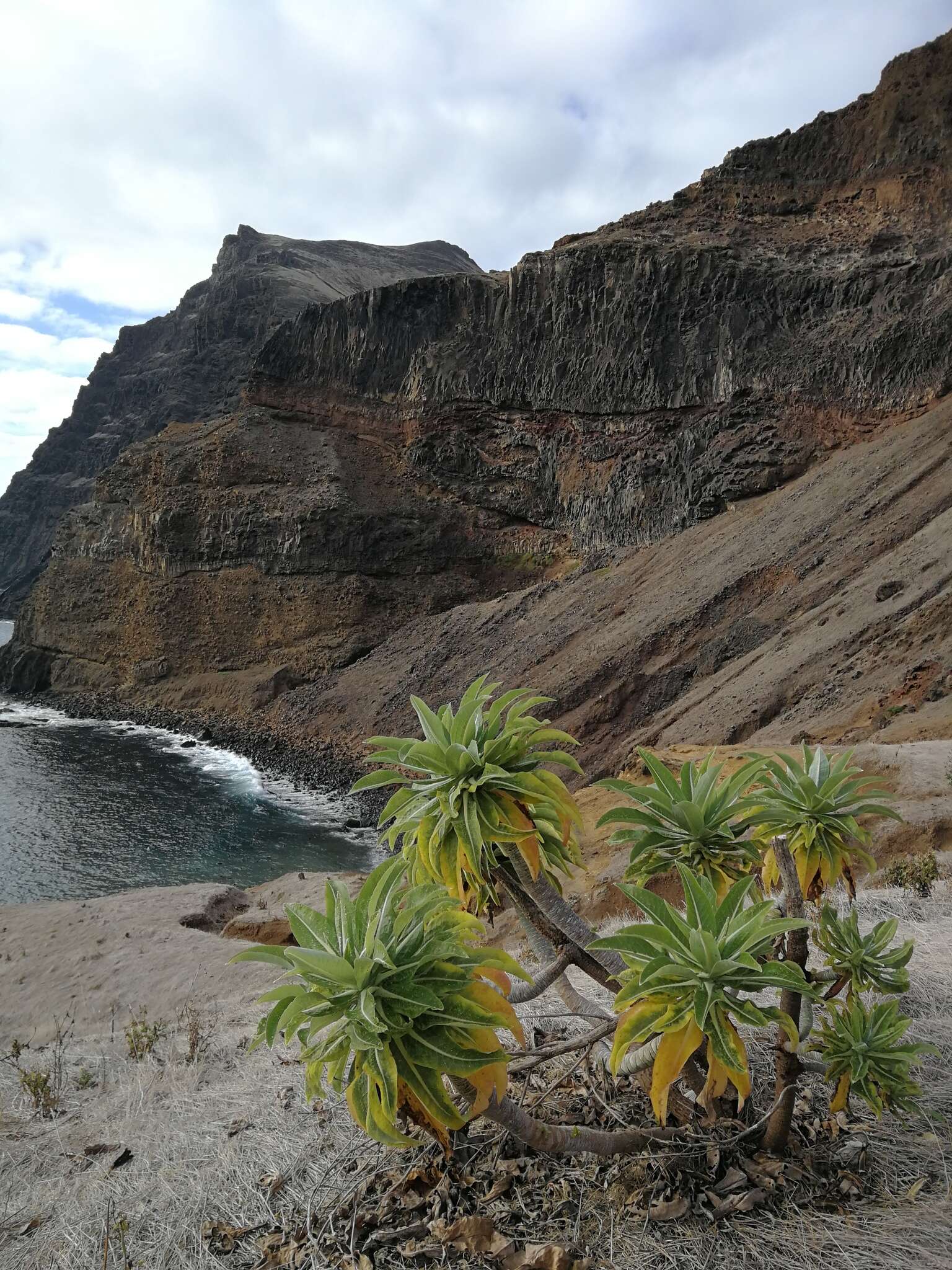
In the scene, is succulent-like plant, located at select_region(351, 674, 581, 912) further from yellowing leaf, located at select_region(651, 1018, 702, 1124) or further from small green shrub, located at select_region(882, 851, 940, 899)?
small green shrub, located at select_region(882, 851, 940, 899)

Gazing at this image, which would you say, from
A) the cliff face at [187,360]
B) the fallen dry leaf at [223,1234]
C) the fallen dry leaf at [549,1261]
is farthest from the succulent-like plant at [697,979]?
the cliff face at [187,360]

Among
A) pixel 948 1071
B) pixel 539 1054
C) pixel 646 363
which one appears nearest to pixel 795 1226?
pixel 539 1054

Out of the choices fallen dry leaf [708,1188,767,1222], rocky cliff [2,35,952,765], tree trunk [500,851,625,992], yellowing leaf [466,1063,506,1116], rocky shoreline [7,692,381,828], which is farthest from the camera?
rocky shoreline [7,692,381,828]

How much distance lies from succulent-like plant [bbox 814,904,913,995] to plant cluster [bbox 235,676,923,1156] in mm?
11

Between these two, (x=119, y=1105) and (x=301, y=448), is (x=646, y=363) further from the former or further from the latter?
(x=119, y=1105)

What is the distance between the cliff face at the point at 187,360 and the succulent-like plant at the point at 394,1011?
238 feet

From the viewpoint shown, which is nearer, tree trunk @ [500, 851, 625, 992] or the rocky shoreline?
tree trunk @ [500, 851, 625, 992]

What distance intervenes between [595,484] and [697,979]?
3768 cm

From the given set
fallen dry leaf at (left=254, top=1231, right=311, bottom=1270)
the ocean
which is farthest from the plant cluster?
the ocean

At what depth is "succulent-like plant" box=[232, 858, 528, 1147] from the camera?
201 centimetres

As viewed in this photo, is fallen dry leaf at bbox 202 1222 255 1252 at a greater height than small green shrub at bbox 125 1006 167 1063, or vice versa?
fallen dry leaf at bbox 202 1222 255 1252

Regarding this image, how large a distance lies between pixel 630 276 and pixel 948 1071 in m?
37.1

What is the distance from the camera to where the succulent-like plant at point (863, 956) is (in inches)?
111

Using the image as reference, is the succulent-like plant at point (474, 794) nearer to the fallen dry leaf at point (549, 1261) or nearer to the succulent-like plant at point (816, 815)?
the succulent-like plant at point (816, 815)
